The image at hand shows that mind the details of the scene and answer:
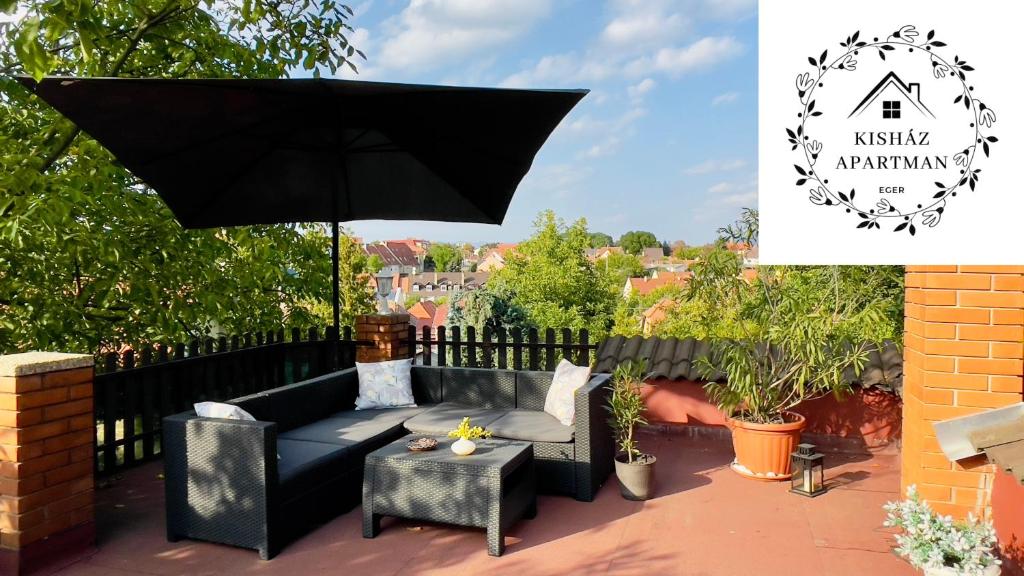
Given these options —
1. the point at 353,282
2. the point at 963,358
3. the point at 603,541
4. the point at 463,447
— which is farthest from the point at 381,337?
the point at 353,282

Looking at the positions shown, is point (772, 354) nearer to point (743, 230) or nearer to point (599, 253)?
point (743, 230)

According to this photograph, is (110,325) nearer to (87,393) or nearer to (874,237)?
(87,393)

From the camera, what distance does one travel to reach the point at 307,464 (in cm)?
391


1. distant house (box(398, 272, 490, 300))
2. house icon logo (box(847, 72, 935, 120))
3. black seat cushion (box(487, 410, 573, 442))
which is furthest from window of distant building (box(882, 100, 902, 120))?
distant house (box(398, 272, 490, 300))

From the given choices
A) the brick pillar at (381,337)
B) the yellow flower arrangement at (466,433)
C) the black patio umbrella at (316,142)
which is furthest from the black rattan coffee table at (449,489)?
the brick pillar at (381,337)

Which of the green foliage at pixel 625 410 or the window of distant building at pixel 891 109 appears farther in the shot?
the green foliage at pixel 625 410

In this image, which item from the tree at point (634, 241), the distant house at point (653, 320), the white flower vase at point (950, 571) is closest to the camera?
the white flower vase at point (950, 571)

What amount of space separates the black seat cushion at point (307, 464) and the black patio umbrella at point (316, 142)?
193cm

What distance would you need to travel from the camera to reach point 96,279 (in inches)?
231

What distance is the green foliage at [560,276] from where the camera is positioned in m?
28.7

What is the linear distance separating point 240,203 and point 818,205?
4.89m

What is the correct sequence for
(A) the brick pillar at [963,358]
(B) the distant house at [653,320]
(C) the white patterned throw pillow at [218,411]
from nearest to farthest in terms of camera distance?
(A) the brick pillar at [963,358] < (C) the white patterned throw pillow at [218,411] < (B) the distant house at [653,320]

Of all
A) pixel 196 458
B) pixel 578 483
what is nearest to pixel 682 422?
pixel 578 483

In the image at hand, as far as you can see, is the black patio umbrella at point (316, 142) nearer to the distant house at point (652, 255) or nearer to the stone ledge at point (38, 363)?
the stone ledge at point (38, 363)
